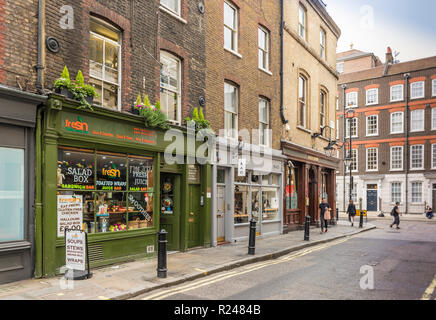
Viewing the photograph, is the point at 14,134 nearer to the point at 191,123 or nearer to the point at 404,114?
the point at 191,123

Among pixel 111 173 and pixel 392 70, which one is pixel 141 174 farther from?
pixel 392 70

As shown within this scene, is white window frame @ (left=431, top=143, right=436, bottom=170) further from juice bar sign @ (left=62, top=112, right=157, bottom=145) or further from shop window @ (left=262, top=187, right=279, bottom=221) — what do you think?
juice bar sign @ (left=62, top=112, right=157, bottom=145)

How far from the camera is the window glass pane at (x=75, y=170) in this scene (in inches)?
319

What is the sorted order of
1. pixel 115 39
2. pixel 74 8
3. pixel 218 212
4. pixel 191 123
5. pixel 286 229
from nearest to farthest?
pixel 74 8, pixel 115 39, pixel 191 123, pixel 218 212, pixel 286 229

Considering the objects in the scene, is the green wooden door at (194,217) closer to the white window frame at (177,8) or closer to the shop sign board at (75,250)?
the shop sign board at (75,250)

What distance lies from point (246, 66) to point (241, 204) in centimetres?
568

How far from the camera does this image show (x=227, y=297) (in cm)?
657

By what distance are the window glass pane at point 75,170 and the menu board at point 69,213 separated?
274 millimetres

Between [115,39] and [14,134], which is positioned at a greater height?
[115,39]

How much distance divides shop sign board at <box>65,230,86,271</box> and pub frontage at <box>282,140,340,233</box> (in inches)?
455

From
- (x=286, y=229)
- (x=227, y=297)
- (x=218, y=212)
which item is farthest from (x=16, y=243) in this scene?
(x=286, y=229)

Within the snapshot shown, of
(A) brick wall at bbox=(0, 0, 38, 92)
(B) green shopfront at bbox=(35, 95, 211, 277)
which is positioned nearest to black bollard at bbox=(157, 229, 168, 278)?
(B) green shopfront at bbox=(35, 95, 211, 277)

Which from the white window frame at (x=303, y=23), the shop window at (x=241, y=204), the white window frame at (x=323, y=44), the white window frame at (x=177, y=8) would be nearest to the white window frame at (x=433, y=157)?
the white window frame at (x=323, y=44)

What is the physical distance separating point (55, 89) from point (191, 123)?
455 centimetres
